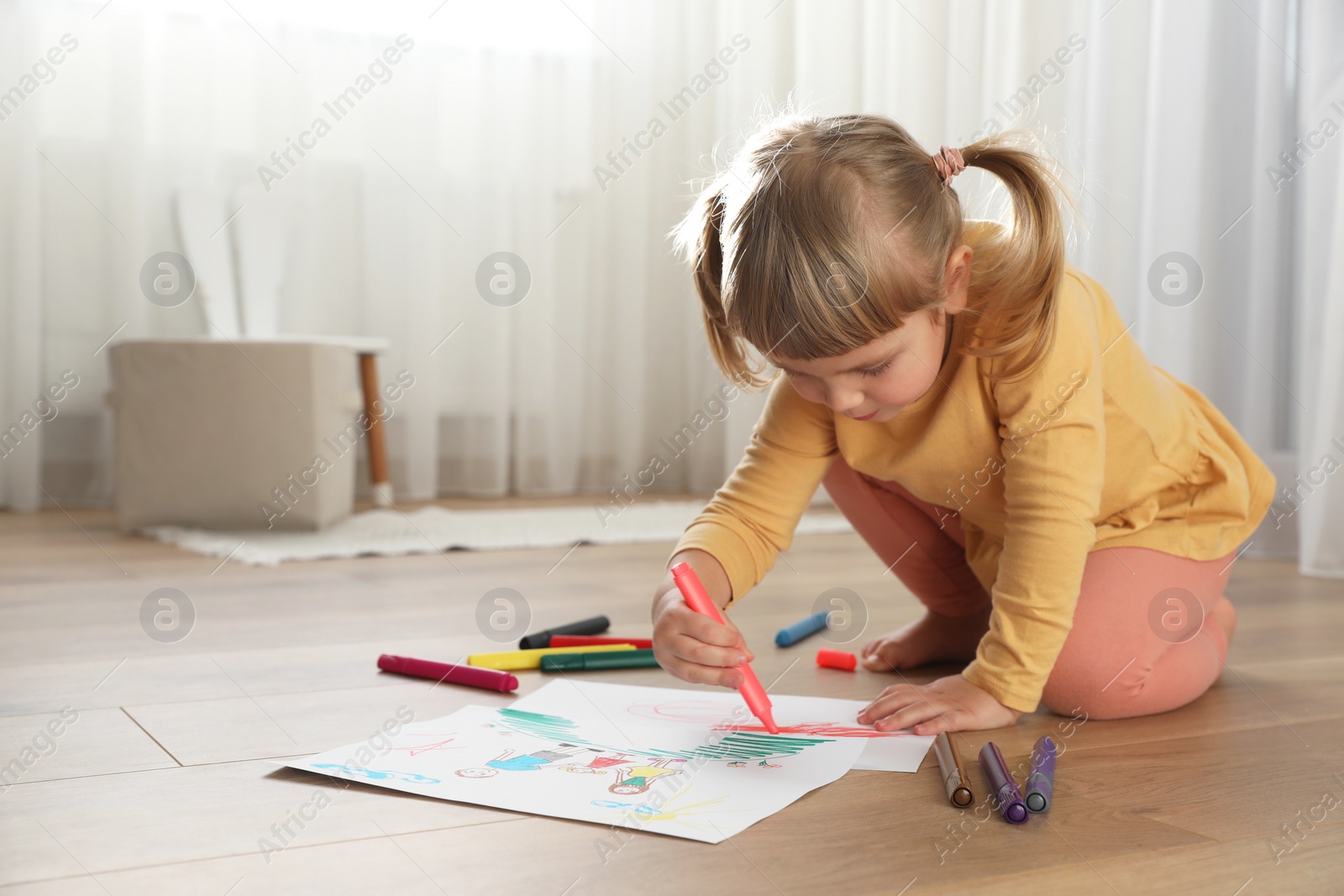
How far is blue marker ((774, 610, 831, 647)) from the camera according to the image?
1.09 m

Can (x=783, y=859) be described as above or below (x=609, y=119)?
below

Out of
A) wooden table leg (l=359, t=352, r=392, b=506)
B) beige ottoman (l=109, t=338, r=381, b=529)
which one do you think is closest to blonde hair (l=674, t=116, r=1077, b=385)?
beige ottoman (l=109, t=338, r=381, b=529)

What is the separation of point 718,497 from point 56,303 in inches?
67.8

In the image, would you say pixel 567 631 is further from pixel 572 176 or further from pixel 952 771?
pixel 572 176

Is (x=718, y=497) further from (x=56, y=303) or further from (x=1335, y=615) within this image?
(x=56, y=303)

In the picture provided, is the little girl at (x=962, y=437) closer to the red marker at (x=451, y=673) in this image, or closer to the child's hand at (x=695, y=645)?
the child's hand at (x=695, y=645)

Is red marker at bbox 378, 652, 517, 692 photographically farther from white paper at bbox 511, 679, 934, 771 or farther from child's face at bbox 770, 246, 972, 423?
child's face at bbox 770, 246, 972, 423

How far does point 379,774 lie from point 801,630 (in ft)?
1.74

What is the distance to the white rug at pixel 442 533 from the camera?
1.65 m

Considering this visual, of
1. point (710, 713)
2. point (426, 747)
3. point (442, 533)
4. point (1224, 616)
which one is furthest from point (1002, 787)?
point (442, 533)

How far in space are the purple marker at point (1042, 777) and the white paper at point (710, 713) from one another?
0.07 meters

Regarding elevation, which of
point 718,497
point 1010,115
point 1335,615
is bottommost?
point 1335,615

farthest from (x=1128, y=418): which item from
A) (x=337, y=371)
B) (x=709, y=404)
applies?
(x=709, y=404)

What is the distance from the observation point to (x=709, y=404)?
99.7 inches
